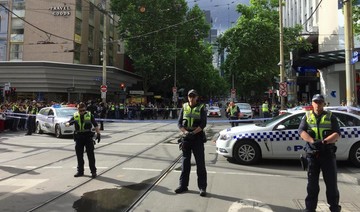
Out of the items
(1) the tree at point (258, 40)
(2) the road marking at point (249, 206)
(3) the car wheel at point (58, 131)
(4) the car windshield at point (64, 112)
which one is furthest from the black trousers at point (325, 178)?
(1) the tree at point (258, 40)

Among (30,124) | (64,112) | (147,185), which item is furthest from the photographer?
(30,124)

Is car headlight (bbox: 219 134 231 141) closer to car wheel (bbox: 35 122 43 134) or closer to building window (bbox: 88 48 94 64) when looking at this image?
car wheel (bbox: 35 122 43 134)

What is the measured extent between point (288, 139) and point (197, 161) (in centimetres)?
387

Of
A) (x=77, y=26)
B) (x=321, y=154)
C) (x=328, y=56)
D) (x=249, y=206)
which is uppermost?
(x=77, y=26)

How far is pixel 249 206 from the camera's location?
21.0 ft

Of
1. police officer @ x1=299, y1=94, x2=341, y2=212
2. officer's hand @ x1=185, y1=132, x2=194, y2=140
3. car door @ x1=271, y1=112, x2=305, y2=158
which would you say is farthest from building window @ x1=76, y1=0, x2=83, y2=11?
police officer @ x1=299, y1=94, x2=341, y2=212

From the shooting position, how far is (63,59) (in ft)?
126

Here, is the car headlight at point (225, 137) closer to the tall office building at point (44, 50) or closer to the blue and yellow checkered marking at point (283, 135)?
the blue and yellow checkered marking at point (283, 135)

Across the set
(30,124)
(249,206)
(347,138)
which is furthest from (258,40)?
(249,206)

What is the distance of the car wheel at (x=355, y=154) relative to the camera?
998 centimetres

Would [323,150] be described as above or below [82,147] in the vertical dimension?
above

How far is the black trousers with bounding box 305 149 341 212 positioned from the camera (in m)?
5.71

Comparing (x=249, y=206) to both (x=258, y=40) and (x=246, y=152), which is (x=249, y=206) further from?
(x=258, y=40)

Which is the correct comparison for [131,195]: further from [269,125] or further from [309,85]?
[309,85]
